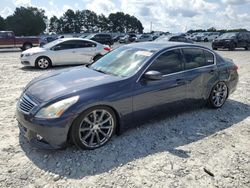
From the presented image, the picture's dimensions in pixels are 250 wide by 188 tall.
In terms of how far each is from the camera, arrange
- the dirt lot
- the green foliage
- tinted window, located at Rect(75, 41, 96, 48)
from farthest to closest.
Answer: the green foliage → tinted window, located at Rect(75, 41, 96, 48) → the dirt lot

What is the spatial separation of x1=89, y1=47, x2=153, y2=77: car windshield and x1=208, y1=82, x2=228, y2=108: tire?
6.12 feet

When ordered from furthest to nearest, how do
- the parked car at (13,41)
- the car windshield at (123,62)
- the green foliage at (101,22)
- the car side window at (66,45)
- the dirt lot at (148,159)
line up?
the green foliage at (101,22) → the parked car at (13,41) → the car side window at (66,45) → the car windshield at (123,62) → the dirt lot at (148,159)

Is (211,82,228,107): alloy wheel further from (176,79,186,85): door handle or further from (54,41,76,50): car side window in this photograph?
(54,41,76,50): car side window

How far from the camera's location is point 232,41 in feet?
72.0

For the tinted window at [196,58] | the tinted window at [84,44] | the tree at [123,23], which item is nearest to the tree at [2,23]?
A: the tree at [123,23]

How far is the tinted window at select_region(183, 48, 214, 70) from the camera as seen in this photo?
5.25m

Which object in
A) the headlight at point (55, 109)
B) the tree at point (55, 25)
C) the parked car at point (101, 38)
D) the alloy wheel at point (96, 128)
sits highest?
the tree at point (55, 25)

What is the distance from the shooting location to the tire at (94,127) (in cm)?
381

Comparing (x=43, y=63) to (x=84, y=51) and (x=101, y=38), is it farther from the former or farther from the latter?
(x=101, y=38)

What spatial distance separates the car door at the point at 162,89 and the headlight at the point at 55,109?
1084 millimetres

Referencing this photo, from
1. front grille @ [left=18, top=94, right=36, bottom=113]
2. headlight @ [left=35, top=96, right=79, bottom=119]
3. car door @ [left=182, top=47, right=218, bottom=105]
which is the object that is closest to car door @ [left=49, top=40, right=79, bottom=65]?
car door @ [left=182, top=47, right=218, bottom=105]

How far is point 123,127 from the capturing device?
14.1 ft

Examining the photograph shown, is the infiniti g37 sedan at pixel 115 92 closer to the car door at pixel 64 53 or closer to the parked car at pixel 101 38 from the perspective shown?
the car door at pixel 64 53

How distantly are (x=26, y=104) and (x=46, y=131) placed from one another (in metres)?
0.62
